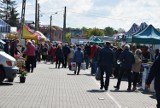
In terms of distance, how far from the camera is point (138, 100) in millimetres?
15984

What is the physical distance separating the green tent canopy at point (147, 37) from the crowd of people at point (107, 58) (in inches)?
30.1

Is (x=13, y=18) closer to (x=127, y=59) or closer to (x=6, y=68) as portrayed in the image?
(x=6, y=68)

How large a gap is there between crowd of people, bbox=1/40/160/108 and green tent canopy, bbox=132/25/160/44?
2.51 feet

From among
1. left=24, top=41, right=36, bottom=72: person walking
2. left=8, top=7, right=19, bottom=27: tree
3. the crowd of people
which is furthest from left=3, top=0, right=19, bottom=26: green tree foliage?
left=24, top=41, right=36, bottom=72: person walking

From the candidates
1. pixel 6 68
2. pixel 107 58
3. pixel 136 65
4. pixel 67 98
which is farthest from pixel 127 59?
pixel 6 68

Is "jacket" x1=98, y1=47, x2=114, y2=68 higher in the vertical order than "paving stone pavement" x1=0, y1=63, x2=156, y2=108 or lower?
higher

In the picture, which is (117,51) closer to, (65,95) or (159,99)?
(65,95)

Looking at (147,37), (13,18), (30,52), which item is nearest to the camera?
(147,37)

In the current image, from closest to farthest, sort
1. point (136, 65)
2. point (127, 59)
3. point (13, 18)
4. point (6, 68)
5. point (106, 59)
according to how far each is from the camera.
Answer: point (106, 59) → point (6, 68) → point (127, 59) → point (136, 65) → point (13, 18)

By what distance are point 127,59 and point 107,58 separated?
93 centimetres

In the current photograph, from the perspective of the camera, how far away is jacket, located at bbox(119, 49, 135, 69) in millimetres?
19266

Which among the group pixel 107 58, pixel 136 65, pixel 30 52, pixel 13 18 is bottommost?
pixel 136 65

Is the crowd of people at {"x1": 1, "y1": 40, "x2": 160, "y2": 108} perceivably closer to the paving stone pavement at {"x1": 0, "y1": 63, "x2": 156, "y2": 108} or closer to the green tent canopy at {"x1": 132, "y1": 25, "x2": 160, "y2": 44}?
the green tent canopy at {"x1": 132, "y1": 25, "x2": 160, "y2": 44}

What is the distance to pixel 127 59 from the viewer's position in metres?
19.2
